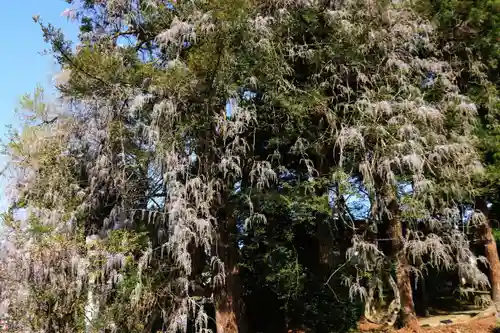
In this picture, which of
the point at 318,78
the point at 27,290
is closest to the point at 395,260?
the point at 318,78

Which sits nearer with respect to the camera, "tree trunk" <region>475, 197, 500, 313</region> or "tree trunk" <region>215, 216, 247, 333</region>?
"tree trunk" <region>215, 216, 247, 333</region>

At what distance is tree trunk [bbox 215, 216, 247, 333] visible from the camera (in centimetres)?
725

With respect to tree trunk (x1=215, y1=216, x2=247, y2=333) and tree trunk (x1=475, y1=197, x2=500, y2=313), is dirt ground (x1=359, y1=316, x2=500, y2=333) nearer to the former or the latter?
tree trunk (x1=475, y1=197, x2=500, y2=313)

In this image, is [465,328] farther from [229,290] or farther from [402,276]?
[229,290]

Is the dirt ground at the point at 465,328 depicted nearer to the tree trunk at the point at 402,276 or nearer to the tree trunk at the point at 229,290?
the tree trunk at the point at 402,276

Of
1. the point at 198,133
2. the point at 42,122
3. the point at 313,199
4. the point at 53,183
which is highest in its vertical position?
the point at 42,122

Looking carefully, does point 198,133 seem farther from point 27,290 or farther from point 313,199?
point 27,290

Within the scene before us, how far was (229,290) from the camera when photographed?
7508 mm

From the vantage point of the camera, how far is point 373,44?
784 cm

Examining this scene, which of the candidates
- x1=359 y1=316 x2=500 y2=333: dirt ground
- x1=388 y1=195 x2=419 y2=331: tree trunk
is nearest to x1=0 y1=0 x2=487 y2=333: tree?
x1=388 y1=195 x2=419 y2=331: tree trunk

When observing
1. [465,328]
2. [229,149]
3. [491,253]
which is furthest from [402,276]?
[229,149]

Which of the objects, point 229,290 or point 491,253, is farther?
point 491,253

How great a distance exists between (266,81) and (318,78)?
116 centimetres

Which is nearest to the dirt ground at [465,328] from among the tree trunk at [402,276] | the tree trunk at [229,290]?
the tree trunk at [402,276]
